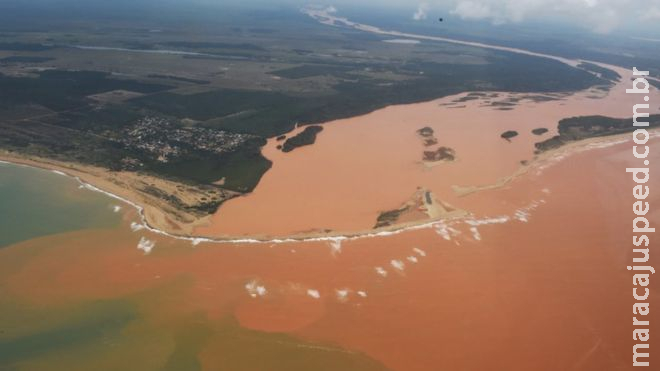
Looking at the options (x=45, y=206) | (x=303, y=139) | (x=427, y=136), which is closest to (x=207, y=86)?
(x=303, y=139)

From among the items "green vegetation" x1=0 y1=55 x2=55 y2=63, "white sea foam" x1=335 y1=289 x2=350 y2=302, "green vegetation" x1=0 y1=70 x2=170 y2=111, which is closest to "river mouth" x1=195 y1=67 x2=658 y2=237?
"white sea foam" x1=335 y1=289 x2=350 y2=302

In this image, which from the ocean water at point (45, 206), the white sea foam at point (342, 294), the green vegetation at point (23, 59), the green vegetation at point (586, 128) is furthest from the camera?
the green vegetation at point (23, 59)

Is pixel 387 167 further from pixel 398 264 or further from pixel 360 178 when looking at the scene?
pixel 398 264

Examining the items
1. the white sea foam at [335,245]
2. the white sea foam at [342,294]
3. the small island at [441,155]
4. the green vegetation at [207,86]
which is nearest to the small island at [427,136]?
the green vegetation at [207,86]

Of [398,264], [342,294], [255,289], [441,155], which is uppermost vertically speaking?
[441,155]

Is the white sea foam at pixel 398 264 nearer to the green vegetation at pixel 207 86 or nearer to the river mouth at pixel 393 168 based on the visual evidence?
the river mouth at pixel 393 168

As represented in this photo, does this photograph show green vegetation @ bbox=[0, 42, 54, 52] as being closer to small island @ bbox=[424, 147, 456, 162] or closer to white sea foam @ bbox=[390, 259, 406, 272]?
small island @ bbox=[424, 147, 456, 162]

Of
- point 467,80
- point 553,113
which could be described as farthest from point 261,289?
point 467,80

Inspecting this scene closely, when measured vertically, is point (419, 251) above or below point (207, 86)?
below
